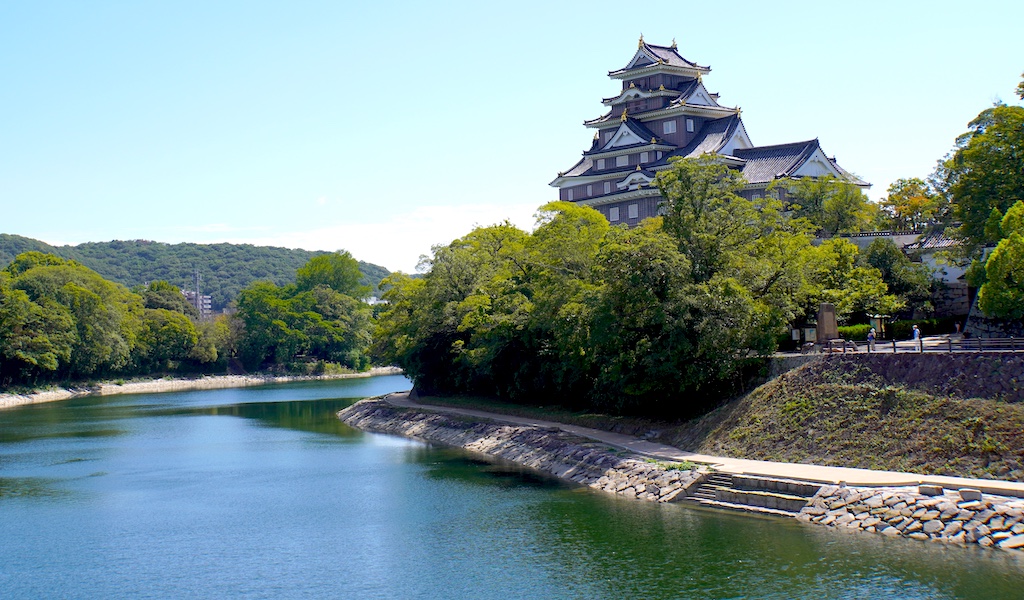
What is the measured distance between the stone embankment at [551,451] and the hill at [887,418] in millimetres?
2497

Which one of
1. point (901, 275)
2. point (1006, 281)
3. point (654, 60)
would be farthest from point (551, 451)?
point (654, 60)

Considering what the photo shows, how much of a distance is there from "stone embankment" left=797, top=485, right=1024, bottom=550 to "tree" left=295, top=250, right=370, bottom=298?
328 feet

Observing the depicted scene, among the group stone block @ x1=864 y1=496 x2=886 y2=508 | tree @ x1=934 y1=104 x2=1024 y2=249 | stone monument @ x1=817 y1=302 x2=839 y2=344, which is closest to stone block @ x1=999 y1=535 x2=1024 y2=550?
stone block @ x1=864 y1=496 x2=886 y2=508

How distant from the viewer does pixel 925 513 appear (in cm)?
2211

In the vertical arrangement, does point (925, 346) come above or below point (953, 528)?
above

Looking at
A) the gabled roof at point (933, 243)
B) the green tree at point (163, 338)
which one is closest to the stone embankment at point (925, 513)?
the gabled roof at point (933, 243)

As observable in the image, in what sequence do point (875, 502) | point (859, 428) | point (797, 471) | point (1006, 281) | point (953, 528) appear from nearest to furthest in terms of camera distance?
1. point (953, 528)
2. point (875, 502)
3. point (797, 471)
4. point (859, 428)
5. point (1006, 281)

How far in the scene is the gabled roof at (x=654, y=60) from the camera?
6238 centimetres

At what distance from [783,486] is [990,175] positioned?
1868 centimetres

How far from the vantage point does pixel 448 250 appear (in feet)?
174

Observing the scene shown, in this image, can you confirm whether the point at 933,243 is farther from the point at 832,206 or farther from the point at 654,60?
the point at 654,60

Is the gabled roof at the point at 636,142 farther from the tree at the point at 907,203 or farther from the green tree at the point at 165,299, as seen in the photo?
the green tree at the point at 165,299

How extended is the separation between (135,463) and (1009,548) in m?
32.5

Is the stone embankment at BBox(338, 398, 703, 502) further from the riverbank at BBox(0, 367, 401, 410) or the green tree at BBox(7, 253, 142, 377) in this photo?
the green tree at BBox(7, 253, 142, 377)
